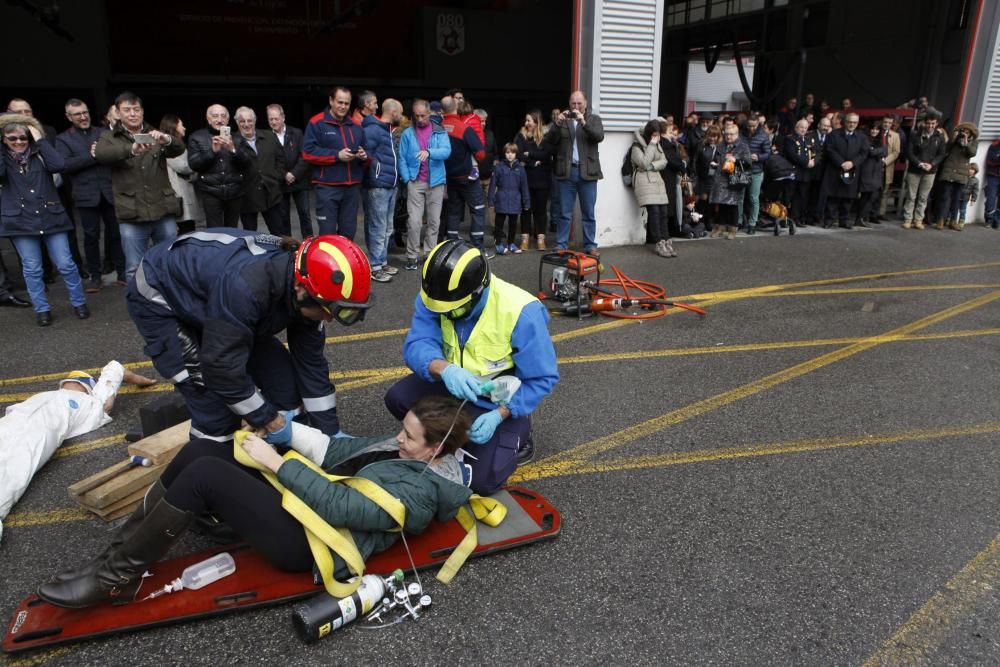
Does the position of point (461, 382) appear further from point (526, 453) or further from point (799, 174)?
point (799, 174)

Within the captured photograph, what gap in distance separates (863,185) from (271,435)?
1271cm

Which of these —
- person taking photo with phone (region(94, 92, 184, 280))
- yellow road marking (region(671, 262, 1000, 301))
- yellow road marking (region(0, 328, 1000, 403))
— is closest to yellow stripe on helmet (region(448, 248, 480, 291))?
yellow road marking (region(0, 328, 1000, 403))

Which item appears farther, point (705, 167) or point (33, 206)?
point (705, 167)

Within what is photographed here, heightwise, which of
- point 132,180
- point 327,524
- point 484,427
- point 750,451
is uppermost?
point 132,180

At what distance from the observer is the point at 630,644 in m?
2.84

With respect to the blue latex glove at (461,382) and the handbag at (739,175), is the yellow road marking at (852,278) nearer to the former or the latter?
the handbag at (739,175)

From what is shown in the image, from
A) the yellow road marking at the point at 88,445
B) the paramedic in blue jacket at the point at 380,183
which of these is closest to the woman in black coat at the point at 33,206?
the yellow road marking at the point at 88,445

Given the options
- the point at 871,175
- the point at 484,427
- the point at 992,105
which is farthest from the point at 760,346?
the point at 992,105

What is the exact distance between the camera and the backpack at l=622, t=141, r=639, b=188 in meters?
10.6

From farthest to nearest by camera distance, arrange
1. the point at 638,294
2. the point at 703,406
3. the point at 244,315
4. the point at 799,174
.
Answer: the point at 799,174
the point at 638,294
the point at 703,406
the point at 244,315

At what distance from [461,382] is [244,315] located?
113 cm

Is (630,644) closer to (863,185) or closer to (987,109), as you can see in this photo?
(863,185)

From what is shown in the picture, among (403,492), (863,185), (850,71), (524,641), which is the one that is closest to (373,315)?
(403,492)

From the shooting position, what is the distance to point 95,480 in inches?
140
